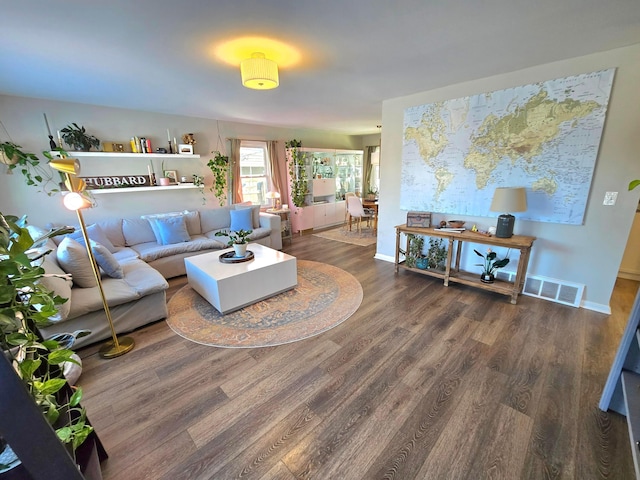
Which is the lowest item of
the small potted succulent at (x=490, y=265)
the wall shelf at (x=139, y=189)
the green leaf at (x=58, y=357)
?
the small potted succulent at (x=490, y=265)

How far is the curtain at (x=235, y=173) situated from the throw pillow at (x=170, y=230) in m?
1.44

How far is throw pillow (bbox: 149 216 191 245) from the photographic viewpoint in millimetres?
3914

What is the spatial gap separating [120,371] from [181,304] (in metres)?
1.01

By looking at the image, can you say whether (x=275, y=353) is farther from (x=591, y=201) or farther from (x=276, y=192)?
(x=276, y=192)

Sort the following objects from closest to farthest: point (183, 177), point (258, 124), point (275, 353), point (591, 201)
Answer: point (275, 353) < point (591, 201) < point (183, 177) < point (258, 124)

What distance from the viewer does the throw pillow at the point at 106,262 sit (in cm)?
259

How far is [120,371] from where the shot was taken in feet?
6.65

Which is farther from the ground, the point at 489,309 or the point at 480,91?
the point at 480,91

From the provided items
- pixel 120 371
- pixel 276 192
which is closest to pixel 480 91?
→ pixel 276 192

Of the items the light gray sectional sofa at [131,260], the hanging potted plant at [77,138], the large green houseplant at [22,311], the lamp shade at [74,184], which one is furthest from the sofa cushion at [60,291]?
the hanging potted plant at [77,138]

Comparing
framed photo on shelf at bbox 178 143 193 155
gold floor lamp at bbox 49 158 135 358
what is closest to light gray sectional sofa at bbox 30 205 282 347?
gold floor lamp at bbox 49 158 135 358

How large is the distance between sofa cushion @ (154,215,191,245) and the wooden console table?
315 cm

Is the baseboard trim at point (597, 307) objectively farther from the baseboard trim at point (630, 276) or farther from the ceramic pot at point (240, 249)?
the ceramic pot at point (240, 249)

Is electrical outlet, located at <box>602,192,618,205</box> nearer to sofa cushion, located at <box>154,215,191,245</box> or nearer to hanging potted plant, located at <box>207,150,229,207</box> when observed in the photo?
sofa cushion, located at <box>154,215,191,245</box>
